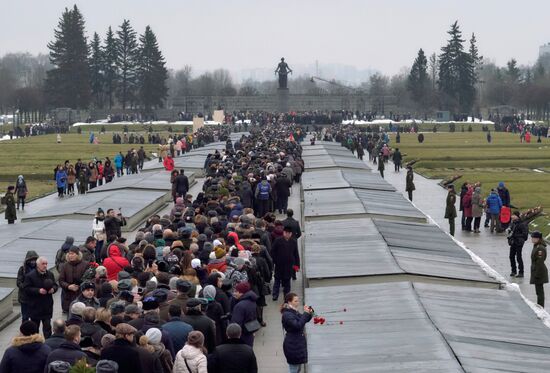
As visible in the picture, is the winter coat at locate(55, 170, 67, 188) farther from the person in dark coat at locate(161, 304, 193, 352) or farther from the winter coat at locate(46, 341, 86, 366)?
the winter coat at locate(46, 341, 86, 366)

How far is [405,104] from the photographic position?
145750mm

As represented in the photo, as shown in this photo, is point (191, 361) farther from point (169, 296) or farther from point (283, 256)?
point (283, 256)

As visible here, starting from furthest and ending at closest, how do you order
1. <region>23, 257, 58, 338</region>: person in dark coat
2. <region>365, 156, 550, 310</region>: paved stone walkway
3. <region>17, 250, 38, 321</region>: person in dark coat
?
<region>365, 156, 550, 310</region>: paved stone walkway
<region>17, 250, 38, 321</region>: person in dark coat
<region>23, 257, 58, 338</region>: person in dark coat

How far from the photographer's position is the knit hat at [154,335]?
11906mm

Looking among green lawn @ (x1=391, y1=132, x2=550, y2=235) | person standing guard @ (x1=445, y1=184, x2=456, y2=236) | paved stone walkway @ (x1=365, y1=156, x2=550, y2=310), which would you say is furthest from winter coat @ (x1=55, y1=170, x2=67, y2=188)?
person standing guard @ (x1=445, y1=184, x2=456, y2=236)

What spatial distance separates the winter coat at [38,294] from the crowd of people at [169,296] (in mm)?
15

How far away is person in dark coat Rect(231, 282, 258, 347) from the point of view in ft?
47.2

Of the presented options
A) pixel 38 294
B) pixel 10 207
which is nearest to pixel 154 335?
pixel 38 294

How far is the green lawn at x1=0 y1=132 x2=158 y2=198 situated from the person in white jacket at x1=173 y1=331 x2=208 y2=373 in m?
33.7

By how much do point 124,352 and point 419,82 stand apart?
127738 millimetres

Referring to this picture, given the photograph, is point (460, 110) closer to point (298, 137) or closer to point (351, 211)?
point (298, 137)

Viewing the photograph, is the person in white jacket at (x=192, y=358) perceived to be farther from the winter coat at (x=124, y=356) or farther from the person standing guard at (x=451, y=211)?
the person standing guard at (x=451, y=211)

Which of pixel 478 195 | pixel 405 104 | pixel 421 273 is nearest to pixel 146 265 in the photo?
pixel 421 273

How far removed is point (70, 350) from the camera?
11.3 m
